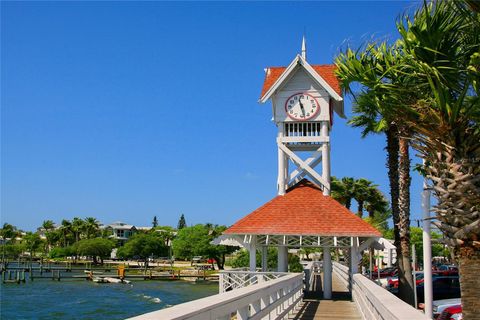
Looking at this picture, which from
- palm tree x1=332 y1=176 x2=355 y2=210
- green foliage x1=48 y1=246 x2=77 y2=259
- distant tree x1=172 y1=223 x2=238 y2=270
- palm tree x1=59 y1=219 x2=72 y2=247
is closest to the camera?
palm tree x1=332 y1=176 x2=355 y2=210

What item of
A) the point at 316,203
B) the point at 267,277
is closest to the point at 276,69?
the point at 316,203

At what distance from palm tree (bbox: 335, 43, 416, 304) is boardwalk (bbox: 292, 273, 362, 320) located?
3583mm

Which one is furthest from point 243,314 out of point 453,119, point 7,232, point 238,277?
point 7,232

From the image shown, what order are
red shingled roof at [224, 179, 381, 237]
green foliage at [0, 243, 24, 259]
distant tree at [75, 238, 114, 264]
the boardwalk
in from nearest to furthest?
the boardwalk → red shingled roof at [224, 179, 381, 237] → distant tree at [75, 238, 114, 264] → green foliage at [0, 243, 24, 259]

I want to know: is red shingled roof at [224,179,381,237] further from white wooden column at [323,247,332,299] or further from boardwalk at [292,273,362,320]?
boardwalk at [292,273,362,320]

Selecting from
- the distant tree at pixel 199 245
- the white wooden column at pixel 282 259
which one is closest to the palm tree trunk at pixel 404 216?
the white wooden column at pixel 282 259

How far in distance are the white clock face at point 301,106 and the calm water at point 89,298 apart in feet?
113

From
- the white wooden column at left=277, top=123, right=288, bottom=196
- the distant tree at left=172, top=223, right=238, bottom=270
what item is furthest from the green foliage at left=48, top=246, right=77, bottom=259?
the white wooden column at left=277, top=123, right=288, bottom=196

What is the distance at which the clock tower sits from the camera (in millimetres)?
24453

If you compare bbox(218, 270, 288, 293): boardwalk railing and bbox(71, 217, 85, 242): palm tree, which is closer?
bbox(218, 270, 288, 293): boardwalk railing

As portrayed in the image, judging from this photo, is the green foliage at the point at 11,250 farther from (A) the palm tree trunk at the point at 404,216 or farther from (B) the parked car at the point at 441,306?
(B) the parked car at the point at 441,306

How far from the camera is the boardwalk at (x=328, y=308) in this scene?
15496mm

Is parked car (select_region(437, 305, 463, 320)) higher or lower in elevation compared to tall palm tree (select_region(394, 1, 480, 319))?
lower

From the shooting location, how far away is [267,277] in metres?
19.8
